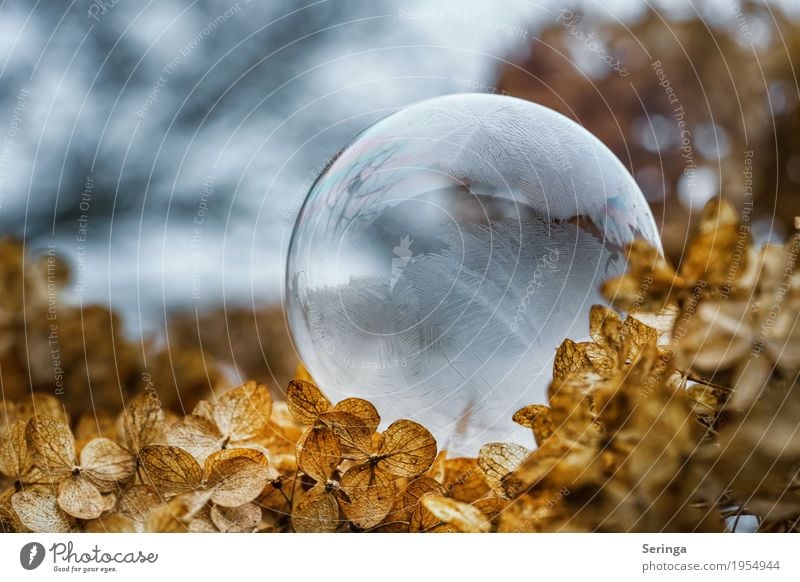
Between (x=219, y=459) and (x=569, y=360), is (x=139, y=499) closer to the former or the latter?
(x=219, y=459)

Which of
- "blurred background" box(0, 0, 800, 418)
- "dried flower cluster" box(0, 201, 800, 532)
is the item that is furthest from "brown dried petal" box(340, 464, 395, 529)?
"blurred background" box(0, 0, 800, 418)

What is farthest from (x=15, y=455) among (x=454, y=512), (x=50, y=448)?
(x=454, y=512)

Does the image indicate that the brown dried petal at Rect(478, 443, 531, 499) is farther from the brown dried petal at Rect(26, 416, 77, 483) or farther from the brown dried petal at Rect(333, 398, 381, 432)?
the brown dried petal at Rect(26, 416, 77, 483)

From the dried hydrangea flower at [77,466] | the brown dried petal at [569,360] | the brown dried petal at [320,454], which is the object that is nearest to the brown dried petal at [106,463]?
the dried hydrangea flower at [77,466]

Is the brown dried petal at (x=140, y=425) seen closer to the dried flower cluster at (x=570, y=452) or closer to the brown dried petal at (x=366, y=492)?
the dried flower cluster at (x=570, y=452)
